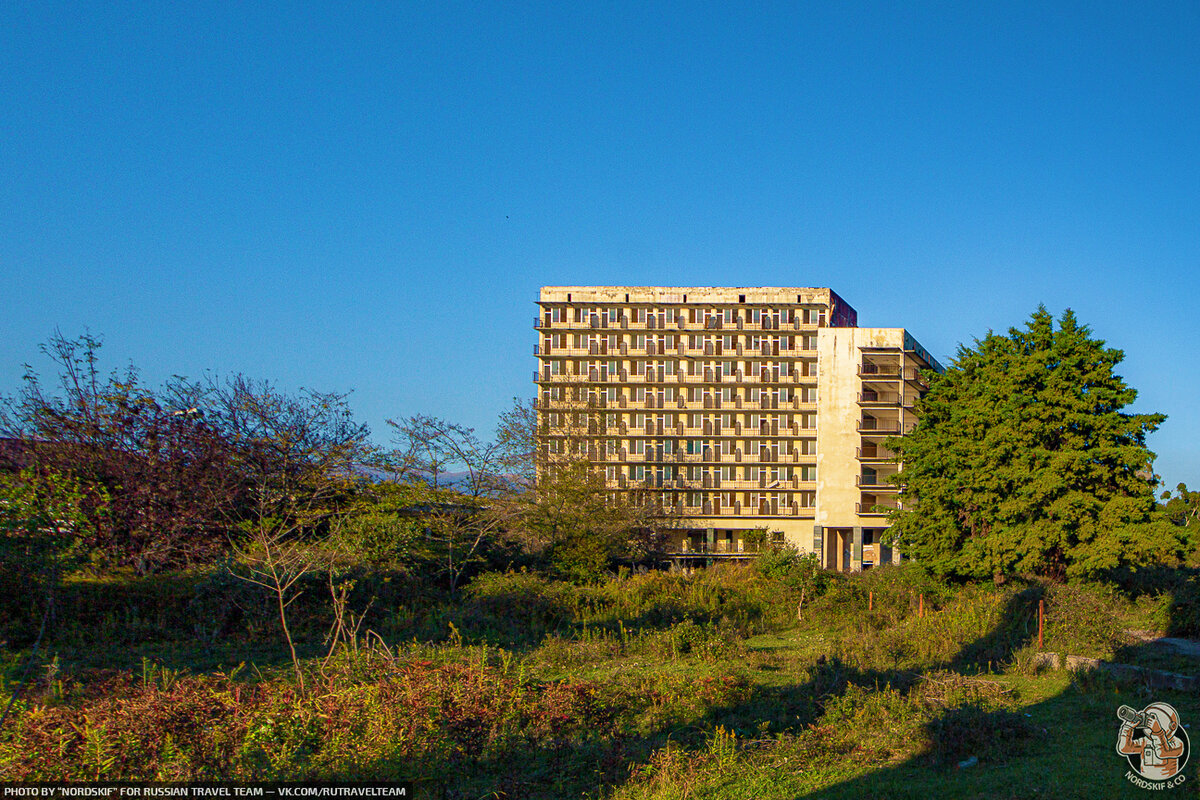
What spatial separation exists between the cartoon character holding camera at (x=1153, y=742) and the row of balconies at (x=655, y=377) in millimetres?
55250

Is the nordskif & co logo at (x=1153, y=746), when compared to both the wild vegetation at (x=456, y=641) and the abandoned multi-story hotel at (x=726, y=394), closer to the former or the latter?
the wild vegetation at (x=456, y=641)

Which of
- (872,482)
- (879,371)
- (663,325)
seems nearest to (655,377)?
(663,325)

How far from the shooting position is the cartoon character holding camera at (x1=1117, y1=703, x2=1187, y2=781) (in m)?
7.96

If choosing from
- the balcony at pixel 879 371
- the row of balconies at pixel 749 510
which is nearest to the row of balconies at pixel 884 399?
the balcony at pixel 879 371

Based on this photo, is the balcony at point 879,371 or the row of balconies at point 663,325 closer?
the balcony at point 879,371

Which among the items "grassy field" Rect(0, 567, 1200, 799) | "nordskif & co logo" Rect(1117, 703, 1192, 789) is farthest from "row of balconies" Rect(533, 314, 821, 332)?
"nordskif & co logo" Rect(1117, 703, 1192, 789)

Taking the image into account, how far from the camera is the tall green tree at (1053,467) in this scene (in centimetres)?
2408

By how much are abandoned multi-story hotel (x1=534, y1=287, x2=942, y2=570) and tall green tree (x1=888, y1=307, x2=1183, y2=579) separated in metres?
31.0

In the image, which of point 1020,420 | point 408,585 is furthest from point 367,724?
point 1020,420

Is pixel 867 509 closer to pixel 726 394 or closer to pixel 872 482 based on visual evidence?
pixel 872 482

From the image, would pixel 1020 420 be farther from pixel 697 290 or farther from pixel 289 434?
pixel 697 290

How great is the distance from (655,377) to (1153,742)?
56.8m

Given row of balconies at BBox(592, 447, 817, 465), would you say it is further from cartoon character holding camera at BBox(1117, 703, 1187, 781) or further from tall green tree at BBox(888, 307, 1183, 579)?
cartoon character holding camera at BBox(1117, 703, 1187, 781)

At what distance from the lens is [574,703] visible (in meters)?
10.3
